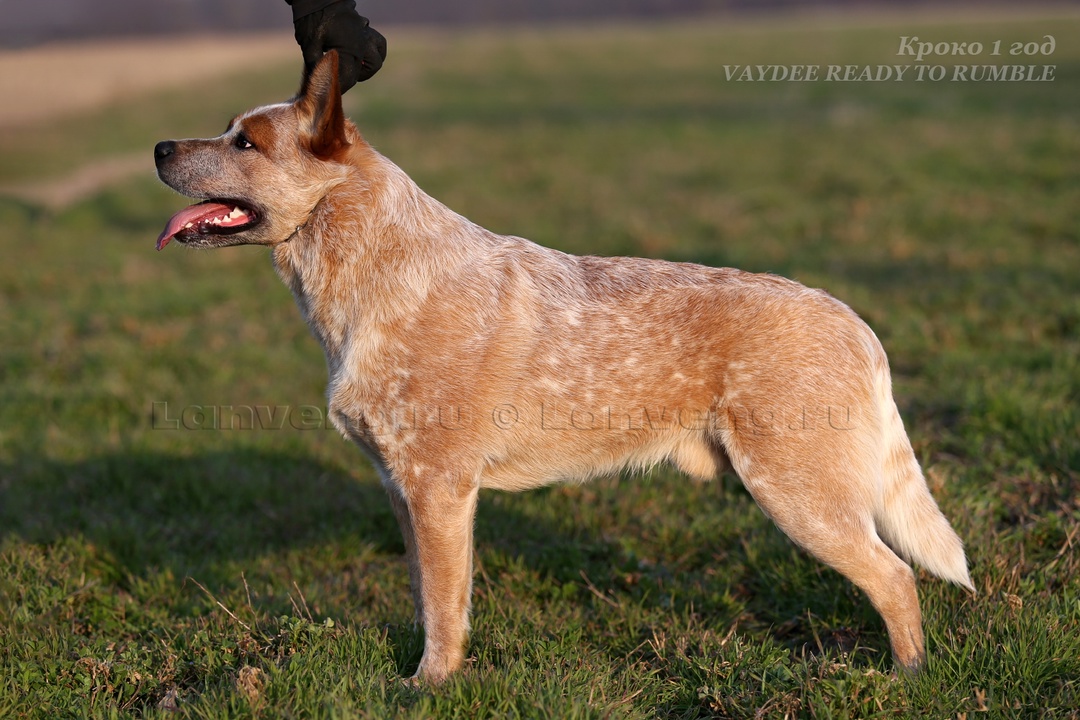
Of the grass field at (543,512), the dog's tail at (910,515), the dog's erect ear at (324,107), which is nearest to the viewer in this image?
the grass field at (543,512)

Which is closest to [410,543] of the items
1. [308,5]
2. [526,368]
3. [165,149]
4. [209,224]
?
[526,368]

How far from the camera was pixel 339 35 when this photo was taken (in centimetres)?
421

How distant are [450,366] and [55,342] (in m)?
6.43

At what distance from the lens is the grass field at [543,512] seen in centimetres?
366

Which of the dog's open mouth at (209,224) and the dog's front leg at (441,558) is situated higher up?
the dog's open mouth at (209,224)

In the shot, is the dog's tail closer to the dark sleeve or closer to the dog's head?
the dog's head

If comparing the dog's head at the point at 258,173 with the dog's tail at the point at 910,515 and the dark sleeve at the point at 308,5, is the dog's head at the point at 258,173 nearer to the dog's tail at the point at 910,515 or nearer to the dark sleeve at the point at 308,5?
the dark sleeve at the point at 308,5

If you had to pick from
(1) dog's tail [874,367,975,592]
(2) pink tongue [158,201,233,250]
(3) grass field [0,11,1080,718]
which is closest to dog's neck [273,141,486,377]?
(2) pink tongue [158,201,233,250]

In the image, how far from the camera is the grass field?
3658mm

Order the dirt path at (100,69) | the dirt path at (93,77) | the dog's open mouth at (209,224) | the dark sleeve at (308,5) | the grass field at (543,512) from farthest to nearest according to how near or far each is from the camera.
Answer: the dirt path at (100,69) → the dirt path at (93,77) → the dark sleeve at (308,5) → the dog's open mouth at (209,224) → the grass field at (543,512)

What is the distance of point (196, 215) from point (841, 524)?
3.11 metres

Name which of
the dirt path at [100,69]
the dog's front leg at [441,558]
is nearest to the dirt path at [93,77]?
the dirt path at [100,69]

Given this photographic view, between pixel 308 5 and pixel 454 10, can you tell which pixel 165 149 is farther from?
pixel 454 10

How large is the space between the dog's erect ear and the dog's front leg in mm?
1502
